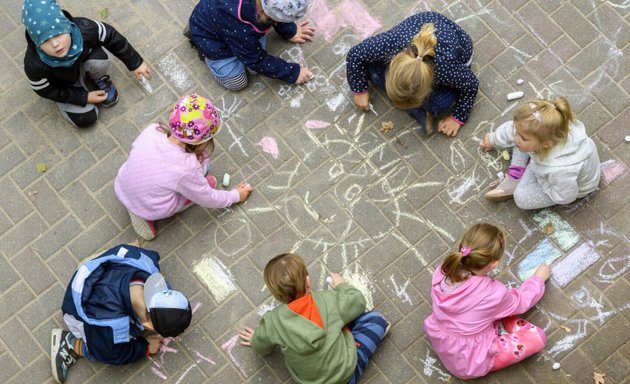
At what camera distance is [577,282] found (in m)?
4.65

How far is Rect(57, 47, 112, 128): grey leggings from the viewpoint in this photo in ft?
16.0

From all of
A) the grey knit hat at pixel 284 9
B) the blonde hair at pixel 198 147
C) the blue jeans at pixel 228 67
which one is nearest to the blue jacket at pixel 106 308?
the blonde hair at pixel 198 147

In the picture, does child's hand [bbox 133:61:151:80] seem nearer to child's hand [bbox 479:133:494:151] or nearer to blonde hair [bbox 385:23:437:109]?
blonde hair [bbox 385:23:437:109]

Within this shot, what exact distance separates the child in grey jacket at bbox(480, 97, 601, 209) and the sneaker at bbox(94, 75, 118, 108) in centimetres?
262

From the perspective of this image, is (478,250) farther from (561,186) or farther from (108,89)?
(108,89)

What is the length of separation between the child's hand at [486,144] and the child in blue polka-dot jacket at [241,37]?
1284 mm

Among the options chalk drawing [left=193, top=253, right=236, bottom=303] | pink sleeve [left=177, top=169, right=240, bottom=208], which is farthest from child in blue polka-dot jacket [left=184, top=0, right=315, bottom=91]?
chalk drawing [left=193, top=253, right=236, bottom=303]

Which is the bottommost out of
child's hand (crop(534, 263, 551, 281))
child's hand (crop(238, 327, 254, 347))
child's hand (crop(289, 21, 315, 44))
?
child's hand (crop(238, 327, 254, 347))

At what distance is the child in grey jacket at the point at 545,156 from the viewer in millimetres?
4188

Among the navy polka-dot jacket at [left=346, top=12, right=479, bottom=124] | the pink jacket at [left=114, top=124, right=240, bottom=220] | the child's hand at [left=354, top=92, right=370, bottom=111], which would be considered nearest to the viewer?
the pink jacket at [left=114, top=124, right=240, bottom=220]

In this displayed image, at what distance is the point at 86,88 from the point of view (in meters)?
4.97

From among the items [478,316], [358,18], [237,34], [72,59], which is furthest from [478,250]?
[72,59]

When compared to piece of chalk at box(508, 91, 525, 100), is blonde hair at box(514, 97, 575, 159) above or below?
above

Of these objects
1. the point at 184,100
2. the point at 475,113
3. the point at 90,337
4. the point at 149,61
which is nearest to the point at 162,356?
the point at 90,337
